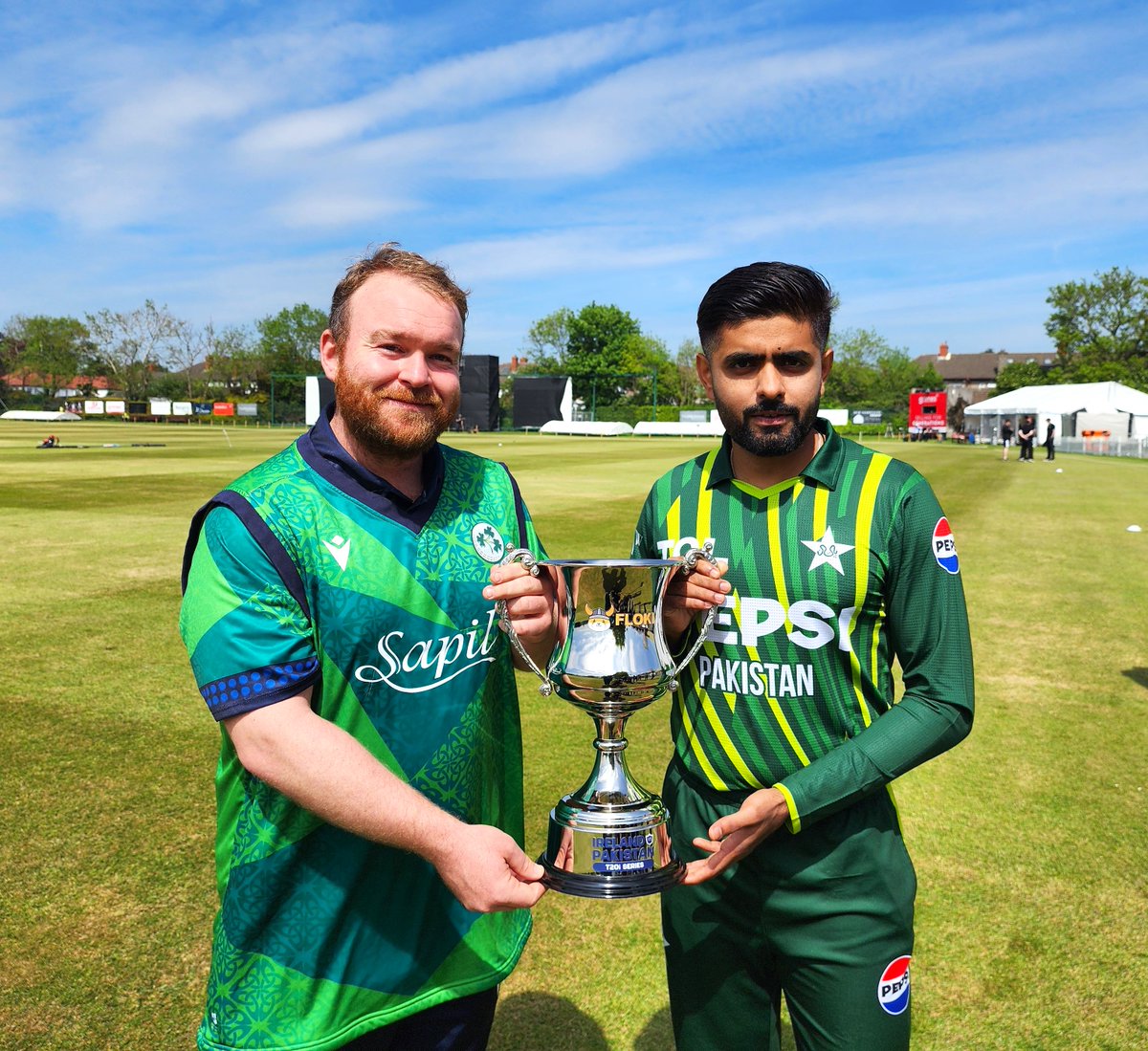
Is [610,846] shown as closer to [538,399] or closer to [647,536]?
[647,536]

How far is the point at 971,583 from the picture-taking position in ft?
34.5

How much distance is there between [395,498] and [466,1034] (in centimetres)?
121

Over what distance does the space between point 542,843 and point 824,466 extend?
287 cm

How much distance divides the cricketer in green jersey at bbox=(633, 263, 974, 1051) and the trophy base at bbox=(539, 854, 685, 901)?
201 millimetres

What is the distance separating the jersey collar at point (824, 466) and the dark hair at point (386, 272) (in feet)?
2.31

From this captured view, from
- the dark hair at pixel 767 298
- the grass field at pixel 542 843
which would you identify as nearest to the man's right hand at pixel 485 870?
the dark hair at pixel 767 298

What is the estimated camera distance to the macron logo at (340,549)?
182 cm

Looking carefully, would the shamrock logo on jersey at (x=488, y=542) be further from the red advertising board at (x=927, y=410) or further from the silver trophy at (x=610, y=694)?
the red advertising board at (x=927, y=410)

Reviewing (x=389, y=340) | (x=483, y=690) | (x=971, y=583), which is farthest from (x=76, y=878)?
(x=971, y=583)

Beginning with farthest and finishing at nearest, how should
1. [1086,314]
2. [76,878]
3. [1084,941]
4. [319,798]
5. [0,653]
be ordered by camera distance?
[1086,314], [0,653], [76,878], [1084,941], [319,798]

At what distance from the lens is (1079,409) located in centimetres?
5416

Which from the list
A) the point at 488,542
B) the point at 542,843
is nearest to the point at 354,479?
the point at 488,542

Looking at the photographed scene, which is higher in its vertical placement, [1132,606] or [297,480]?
[297,480]

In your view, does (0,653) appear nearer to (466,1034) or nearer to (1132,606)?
(466,1034)
